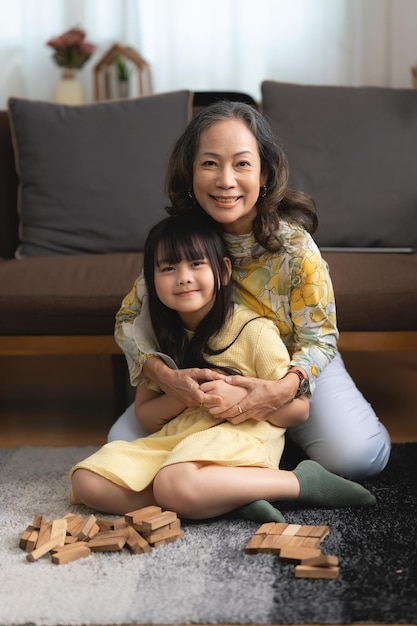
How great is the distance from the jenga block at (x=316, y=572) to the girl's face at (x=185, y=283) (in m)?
0.56

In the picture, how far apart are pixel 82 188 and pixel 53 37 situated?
1.63 m

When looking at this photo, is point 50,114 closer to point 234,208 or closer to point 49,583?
point 234,208

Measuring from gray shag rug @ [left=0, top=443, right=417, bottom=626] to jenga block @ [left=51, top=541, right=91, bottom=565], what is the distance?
13mm

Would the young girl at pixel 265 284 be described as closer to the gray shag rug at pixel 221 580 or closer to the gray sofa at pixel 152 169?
the gray shag rug at pixel 221 580

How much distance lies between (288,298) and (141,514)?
1.77 feet

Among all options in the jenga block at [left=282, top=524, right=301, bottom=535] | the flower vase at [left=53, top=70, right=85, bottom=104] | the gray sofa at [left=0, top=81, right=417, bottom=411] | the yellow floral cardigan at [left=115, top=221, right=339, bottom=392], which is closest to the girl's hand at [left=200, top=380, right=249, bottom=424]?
the yellow floral cardigan at [left=115, top=221, right=339, bottom=392]

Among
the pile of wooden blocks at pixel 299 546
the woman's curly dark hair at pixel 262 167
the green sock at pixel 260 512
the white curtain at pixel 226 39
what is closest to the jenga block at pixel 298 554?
the pile of wooden blocks at pixel 299 546

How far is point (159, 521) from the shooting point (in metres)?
1.45

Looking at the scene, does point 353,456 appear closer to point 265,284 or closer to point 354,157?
point 265,284

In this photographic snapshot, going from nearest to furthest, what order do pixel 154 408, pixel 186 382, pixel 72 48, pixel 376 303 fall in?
pixel 186 382 < pixel 154 408 < pixel 376 303 < pixel 72 48

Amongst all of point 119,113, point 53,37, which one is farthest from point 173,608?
point 53,37

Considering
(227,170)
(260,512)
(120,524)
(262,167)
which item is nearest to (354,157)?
(262,167)

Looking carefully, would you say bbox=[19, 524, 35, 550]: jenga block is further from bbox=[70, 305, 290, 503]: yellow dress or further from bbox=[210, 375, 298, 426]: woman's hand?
bbox=[210, 375, 298, 426]: woman's hand

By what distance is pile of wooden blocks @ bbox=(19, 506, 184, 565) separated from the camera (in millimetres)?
1398
